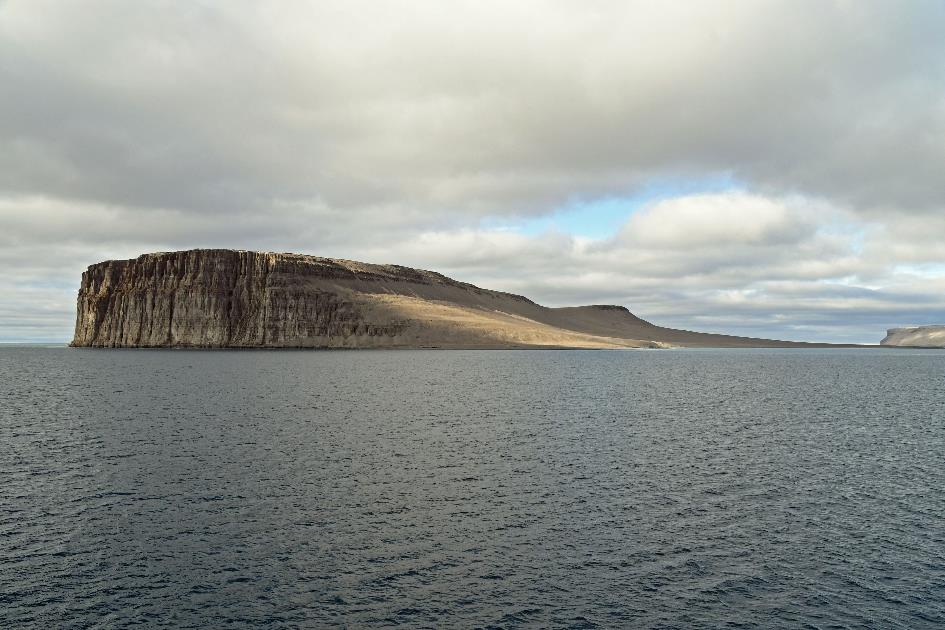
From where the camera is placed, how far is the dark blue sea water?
20.5m

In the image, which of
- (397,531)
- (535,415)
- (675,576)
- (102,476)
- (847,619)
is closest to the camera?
(847,619)

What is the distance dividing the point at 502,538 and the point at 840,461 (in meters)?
27.8

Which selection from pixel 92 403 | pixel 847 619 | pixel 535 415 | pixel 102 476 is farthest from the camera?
pixel 92 403

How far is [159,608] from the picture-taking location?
20375 mm

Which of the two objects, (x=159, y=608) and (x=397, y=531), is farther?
(x=397, y=531)

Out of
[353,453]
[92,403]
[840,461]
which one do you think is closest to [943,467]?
[840,461]

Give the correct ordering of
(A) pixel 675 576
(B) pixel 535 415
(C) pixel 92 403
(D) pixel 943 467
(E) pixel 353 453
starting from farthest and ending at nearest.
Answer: (C) pixel 92 403
(B) pixel 535 415
(E) pixel 353 453
(D) pixel 943 467
(A) pixel 675 576

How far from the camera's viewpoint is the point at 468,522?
1130 inches

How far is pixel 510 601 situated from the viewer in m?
20.8

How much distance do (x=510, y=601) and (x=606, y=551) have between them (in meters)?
5.93

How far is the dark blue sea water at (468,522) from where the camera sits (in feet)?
67.4

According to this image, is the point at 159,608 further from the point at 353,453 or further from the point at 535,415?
the point at 535,415

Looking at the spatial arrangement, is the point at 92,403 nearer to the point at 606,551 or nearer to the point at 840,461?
the point at 606,551

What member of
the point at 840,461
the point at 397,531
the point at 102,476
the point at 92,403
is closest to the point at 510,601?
the point at 397,531
